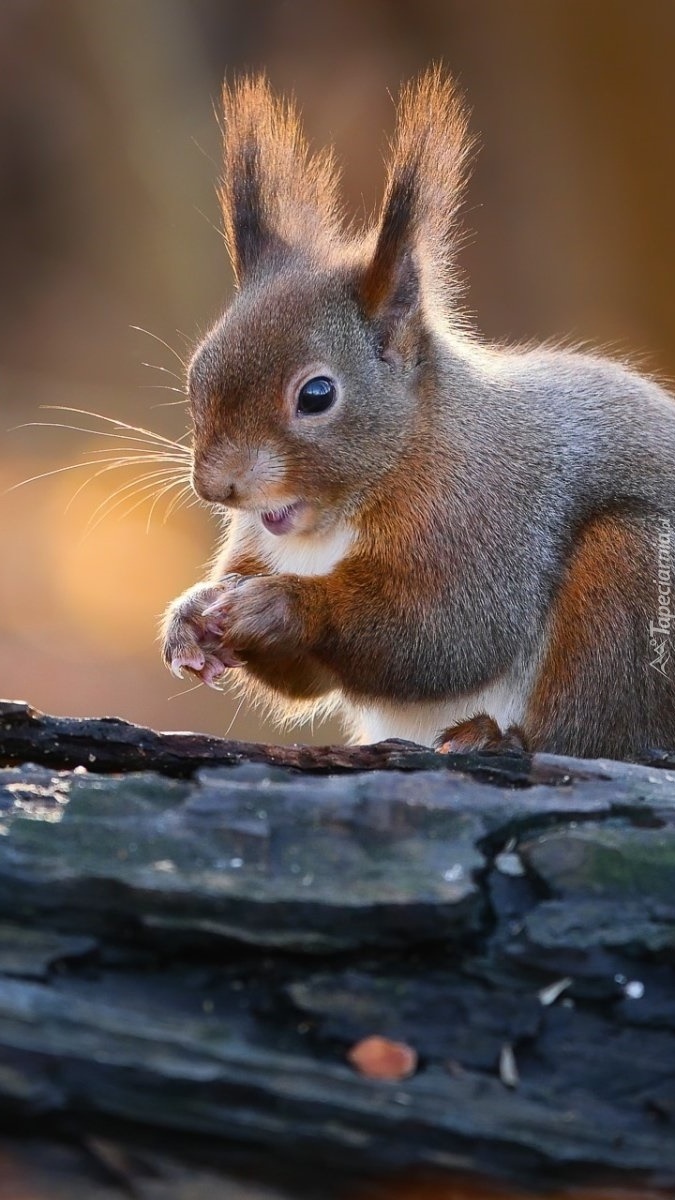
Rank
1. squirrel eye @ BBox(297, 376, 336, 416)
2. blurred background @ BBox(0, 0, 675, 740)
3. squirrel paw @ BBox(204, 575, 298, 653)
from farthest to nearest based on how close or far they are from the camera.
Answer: blurred background @ BBox(0, 0, 675, 740), squirrel eye @ BBox(297, 376, 336, 416), squirrel paw @ BBox(204, 575, 298, 653)

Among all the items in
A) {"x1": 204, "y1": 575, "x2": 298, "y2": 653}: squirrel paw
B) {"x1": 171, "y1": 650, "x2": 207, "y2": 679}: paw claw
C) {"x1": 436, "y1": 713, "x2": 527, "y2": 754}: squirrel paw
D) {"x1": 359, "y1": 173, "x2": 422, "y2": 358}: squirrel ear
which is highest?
{"x1": 359, "y1": 173, "x2": 422, "y2": 358}: squirrel ear

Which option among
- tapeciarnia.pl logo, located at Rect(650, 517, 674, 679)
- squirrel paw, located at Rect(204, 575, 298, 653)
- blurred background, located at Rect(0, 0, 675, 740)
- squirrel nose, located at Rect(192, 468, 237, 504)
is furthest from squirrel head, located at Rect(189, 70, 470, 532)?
blurred background, located at Rect(0, 0, 675, 740)

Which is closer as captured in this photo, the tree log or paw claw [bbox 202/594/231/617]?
the tree log

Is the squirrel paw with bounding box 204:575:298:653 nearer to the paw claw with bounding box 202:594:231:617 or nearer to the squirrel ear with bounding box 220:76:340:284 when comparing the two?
the paw claw with bounding box 202:594:231:617

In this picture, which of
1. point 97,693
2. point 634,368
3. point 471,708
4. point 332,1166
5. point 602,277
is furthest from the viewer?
point 602,277

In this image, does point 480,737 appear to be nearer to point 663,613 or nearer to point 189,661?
point 663,613

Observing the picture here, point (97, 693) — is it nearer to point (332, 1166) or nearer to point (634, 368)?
point (634, 368)

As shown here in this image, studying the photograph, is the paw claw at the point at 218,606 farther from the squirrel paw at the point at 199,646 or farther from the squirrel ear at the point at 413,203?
the squirrel ear at the point at 413,203

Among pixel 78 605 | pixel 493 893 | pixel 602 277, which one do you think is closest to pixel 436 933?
pixel 493 893
